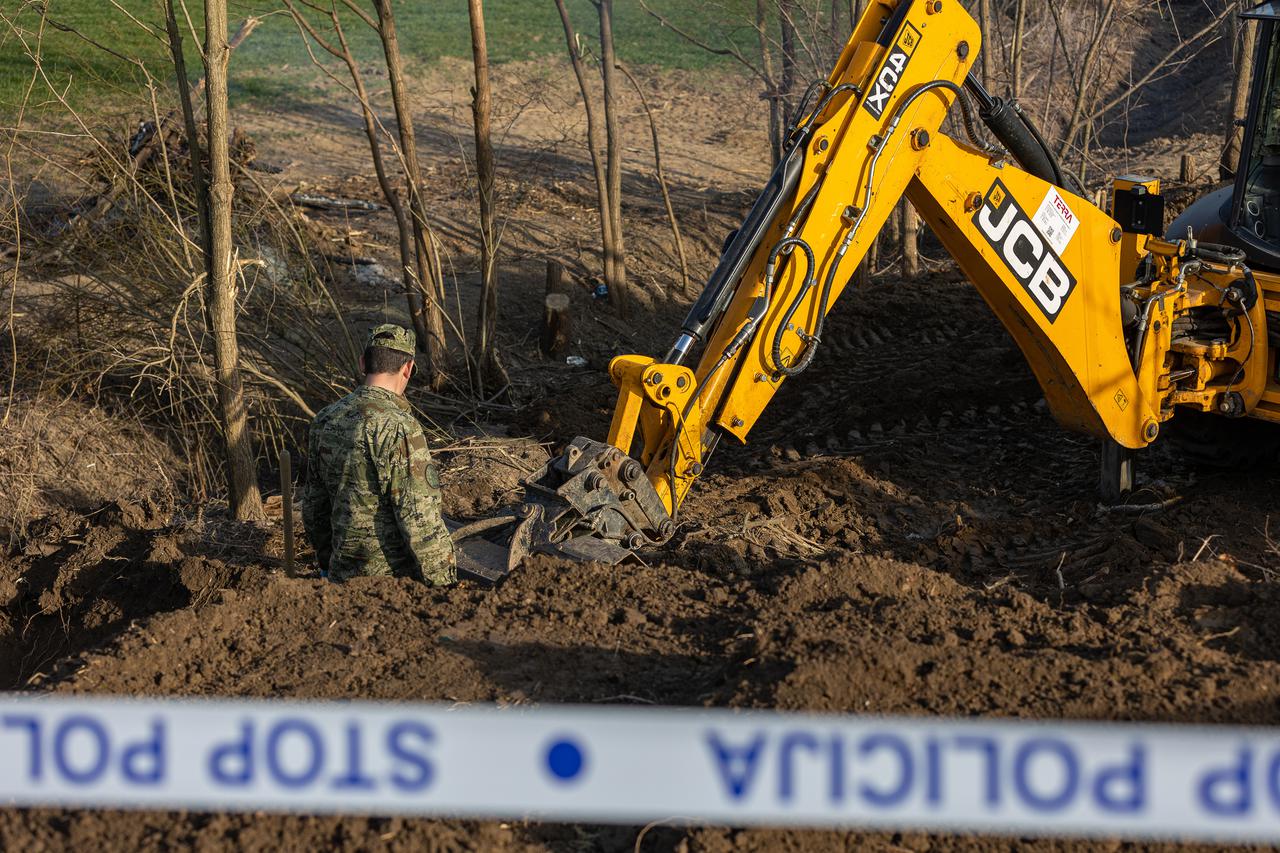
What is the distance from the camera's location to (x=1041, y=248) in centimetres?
610

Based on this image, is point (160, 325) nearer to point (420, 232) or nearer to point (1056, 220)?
point (420, 232)

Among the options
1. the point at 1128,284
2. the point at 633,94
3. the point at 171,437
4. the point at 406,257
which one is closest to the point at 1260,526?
the point at 1128,284

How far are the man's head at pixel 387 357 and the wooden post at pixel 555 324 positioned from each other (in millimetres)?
5539

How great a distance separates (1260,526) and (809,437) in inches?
122

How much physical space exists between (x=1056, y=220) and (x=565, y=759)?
3.71 m

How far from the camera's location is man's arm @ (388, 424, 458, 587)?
17.5 ft

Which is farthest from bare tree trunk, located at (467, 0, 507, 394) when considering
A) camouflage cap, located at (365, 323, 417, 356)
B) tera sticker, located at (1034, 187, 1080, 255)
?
tera sticker, located at (1034, 187, 1080, 255)

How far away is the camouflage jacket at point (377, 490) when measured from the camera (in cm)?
533

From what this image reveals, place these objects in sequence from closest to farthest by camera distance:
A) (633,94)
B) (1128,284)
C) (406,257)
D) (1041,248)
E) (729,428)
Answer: (729,428) → (1041,248) → (1128,284) → (406,257) → (633,94)

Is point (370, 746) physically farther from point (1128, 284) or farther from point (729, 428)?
point (1128, 284)

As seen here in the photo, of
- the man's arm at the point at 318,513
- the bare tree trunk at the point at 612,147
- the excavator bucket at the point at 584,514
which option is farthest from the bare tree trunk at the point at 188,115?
the bare tree trunk at the point at 612,147

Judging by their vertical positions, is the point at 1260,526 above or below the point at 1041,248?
below

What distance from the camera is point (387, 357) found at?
17.7ft

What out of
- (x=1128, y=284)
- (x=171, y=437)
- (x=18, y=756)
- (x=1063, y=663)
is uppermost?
(x=1128, y=284)
